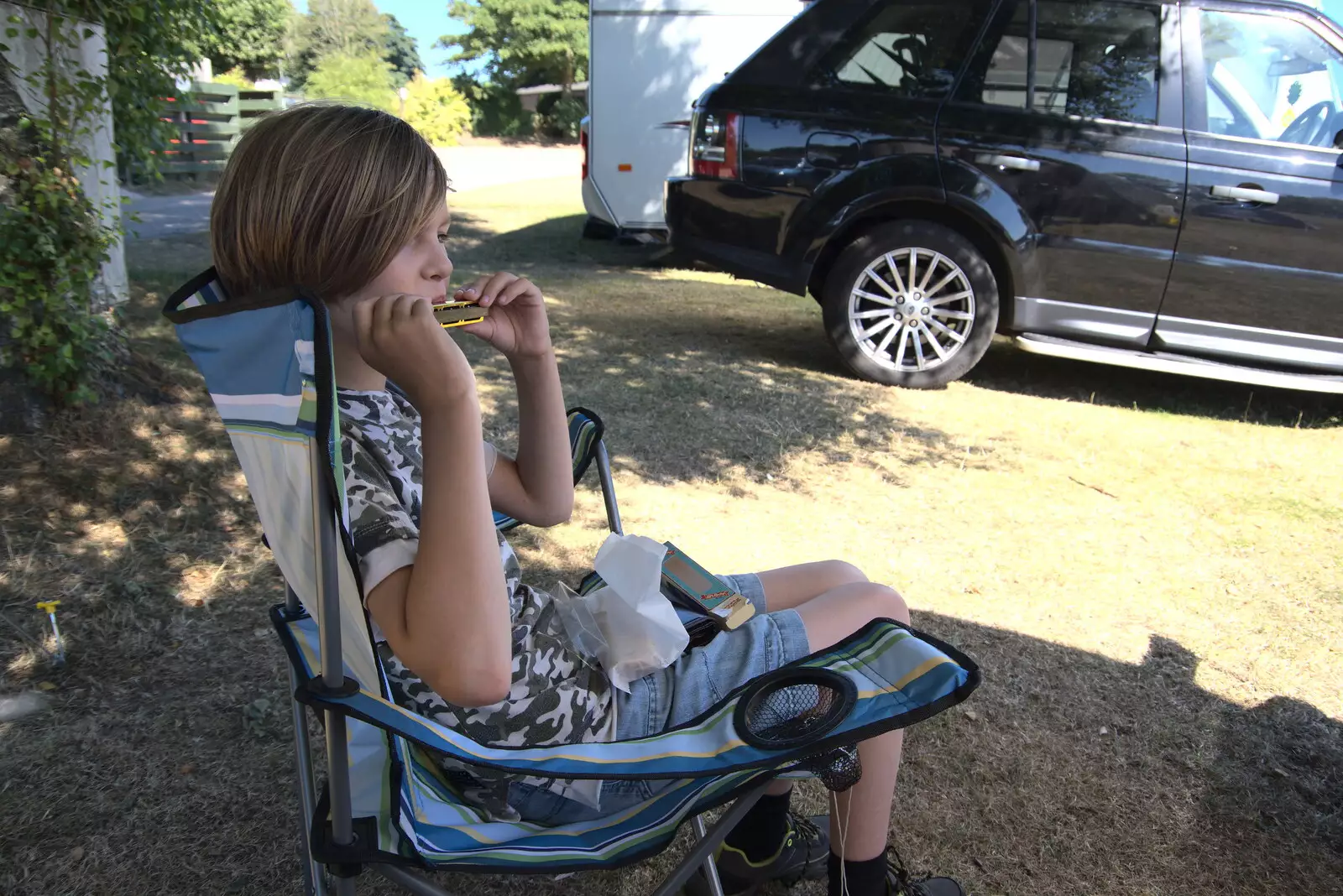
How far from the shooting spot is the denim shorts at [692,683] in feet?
4.87

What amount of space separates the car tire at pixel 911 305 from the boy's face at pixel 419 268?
376 cm

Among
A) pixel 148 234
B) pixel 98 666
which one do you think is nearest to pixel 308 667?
pixel 98 666

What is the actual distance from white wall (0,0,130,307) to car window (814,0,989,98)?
125 inches

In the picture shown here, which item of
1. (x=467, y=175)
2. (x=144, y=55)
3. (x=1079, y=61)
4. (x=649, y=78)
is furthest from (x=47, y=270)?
(x=467, y=175)

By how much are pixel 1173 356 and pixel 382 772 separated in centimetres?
445

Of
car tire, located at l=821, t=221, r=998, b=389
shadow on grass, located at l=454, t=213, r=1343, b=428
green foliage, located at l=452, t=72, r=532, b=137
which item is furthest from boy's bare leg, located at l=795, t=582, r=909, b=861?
green foliage, located at l=452, t=72, r=532, b=137

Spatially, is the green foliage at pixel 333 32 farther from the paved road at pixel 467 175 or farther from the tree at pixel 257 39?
the paved road at pixel 467 175

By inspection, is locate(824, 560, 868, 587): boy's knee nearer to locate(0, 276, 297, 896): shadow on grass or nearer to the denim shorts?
the denim shorts

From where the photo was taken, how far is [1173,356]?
15.8ft

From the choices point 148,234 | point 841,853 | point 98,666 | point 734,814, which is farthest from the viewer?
point 148,234

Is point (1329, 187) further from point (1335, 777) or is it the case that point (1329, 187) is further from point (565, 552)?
point (565, 552)

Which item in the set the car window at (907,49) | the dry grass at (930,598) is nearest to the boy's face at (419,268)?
the dry grass at (930,598)

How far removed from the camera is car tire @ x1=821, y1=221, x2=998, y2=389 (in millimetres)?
4895

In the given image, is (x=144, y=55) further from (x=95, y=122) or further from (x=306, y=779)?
(x=306, y=779)
